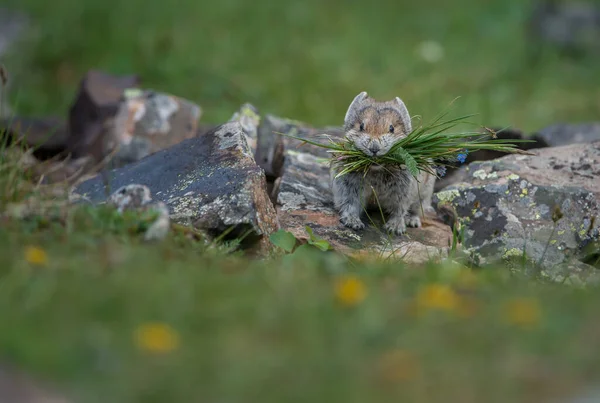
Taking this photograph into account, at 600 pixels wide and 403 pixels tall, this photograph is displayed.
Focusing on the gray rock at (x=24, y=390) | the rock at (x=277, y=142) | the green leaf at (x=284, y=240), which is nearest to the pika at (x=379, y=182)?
the rock at (x=277, y=142)

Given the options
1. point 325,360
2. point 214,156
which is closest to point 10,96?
point 214,156

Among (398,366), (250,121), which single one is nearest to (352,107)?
(250,121)

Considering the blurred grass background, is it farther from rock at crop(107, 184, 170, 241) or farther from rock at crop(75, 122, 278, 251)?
rock at crop(107, 184, 170, 241)

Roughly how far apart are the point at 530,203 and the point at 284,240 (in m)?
2.26

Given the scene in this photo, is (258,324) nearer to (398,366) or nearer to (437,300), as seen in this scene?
(398,366)

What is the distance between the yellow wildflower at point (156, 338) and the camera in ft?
11.2

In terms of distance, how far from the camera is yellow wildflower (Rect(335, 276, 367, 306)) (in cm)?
390

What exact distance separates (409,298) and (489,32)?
11.1m

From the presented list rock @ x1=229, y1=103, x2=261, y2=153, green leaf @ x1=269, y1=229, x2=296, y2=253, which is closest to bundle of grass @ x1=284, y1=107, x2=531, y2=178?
green leaf @ x1=269, y1=229, x2=296, y2=253

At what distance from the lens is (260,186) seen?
20.0 feet

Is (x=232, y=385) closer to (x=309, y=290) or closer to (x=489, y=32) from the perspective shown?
(x=309, y=290)

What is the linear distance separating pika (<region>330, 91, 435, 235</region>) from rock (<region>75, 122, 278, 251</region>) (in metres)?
0.88

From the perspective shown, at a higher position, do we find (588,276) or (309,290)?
(309,290)

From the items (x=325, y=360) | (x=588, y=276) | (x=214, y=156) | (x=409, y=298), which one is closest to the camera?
(x=325, y=360)
